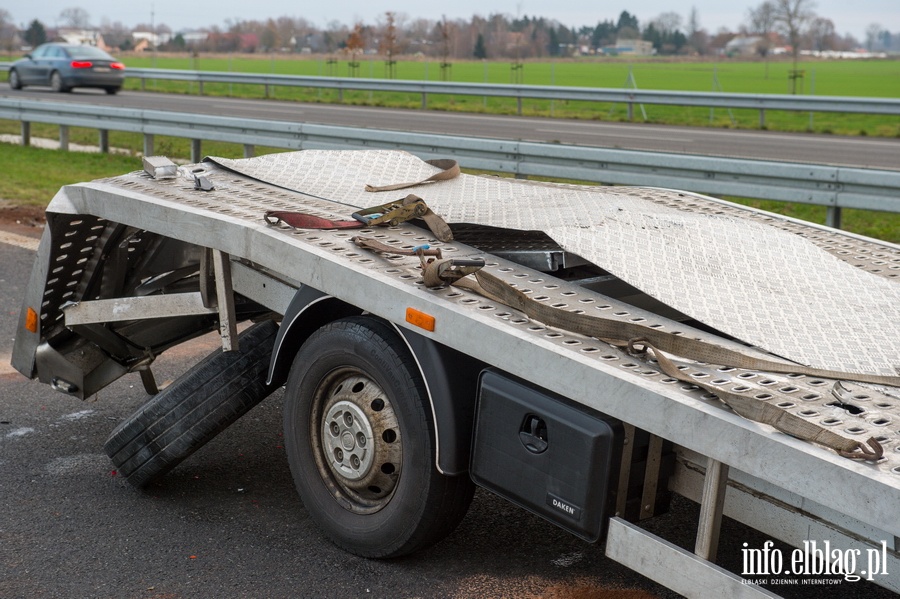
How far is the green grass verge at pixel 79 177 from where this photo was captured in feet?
34.6

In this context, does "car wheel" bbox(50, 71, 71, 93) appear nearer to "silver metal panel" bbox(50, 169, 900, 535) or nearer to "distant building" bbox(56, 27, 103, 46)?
"distant building" bbox(56, 27, 103, 46)

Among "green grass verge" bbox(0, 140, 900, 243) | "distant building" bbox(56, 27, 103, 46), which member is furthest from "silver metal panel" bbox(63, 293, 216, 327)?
"distant building" bbox(56, 27, 103, 46)

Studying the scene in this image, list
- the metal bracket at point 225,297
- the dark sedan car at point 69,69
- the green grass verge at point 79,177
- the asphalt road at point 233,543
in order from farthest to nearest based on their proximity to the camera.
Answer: the dark sedan car at point 69,69 < the green grass verge at point 79,177 < the metal bracket at point 225,297 < the asphalt road at point 233,543

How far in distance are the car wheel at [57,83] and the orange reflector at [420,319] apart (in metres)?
30.3

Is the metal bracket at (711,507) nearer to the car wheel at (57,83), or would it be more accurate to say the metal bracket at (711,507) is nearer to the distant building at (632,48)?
the car wheel at (57,83)

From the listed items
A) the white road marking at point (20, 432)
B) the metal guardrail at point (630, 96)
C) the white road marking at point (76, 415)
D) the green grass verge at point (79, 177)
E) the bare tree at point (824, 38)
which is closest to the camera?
the white road marking at point (20, 432)

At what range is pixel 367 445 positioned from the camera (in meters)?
3.46

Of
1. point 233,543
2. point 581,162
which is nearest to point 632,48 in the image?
point 581,162

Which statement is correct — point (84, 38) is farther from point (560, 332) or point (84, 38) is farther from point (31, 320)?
point (560, 332)

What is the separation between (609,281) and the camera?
3564mm

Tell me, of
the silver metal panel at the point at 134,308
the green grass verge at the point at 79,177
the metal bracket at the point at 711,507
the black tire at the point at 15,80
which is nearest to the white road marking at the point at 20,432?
the silver metal panel at the point at 134,308

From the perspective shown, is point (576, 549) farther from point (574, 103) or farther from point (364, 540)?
point (574, 103)

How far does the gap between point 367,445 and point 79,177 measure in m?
11.1

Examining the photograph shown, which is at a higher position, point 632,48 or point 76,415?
point 632,48
